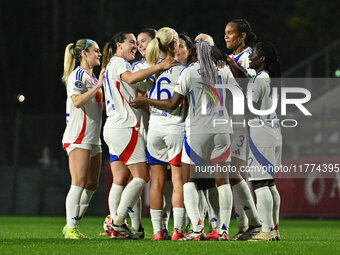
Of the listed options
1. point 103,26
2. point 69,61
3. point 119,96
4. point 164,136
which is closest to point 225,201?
point 164,136

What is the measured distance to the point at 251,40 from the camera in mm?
11727

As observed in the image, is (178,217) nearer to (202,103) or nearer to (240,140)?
(240,140)

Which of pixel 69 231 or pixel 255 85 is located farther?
pixel 69 231

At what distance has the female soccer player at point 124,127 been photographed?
10969mm

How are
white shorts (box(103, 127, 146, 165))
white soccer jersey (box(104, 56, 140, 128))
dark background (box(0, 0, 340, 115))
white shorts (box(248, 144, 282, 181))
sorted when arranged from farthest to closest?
dark background (box(0, 0, 340, 115)) → white soccer jersey (box(104, 56, 140, 128)) → white shorts (box(103, 127, 146, 165)) → white shorts (box(248, 144, 282, 181))

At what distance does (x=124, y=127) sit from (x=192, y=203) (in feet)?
4.14

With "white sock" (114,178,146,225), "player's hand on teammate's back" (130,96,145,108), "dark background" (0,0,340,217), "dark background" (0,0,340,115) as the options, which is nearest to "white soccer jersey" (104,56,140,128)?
"player's hand on teammate's back" (130,96,145,108)

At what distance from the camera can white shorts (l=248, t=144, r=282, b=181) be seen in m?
10.8

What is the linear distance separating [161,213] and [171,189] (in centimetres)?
110

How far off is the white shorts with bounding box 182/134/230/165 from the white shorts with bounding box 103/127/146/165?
0.66 m

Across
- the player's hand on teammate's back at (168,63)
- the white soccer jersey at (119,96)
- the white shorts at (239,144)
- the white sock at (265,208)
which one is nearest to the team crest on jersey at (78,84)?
the white soccer jersey at (119,96)

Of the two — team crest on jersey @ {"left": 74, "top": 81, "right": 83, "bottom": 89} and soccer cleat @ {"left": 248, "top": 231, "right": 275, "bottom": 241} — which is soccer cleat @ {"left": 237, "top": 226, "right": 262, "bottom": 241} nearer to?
soccer cleat @ {"left": 248, "top": 231, "right": 275, "bottom": 241}

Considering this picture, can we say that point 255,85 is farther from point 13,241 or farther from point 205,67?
point 13,241

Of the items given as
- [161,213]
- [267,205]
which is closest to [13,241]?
[161,213]
